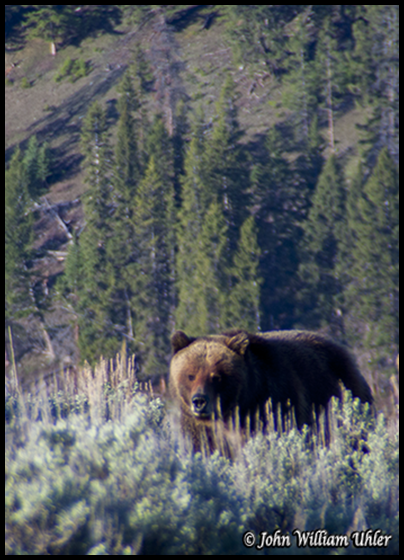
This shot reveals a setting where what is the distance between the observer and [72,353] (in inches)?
1389

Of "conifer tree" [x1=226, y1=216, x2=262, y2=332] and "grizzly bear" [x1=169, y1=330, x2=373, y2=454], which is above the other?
"grizzly bear" [x1=169, y1=330, x2=373, y2=454]

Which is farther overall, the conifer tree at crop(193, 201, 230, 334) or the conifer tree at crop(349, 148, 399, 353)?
the conifer tree at crop(349, 148, 399, 353)

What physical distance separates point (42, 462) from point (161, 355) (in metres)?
29.9

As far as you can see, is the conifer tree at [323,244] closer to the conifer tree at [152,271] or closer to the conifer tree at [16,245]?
the conifer tree at [152,271]

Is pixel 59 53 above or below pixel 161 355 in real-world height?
above

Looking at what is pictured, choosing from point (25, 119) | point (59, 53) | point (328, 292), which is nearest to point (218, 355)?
point (328, 292)

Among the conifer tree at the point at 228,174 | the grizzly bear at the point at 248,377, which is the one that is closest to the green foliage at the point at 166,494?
the grizzly bear at the point at 248,377

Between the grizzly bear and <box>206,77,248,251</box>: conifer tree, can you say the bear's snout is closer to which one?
the grizzly bear

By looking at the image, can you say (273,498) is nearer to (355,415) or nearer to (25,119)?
(355,415)

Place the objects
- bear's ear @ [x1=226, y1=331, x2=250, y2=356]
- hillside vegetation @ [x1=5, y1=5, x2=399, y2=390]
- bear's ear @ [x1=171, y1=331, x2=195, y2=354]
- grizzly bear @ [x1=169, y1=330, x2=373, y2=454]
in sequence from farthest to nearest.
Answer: hillside vegetation @ [x1=5, y1=5, x2=399, y2=390]
bear's ear @ [x1=171, y1=331, x2=195, y2=354]
bear's ear @ [x1=226, y1=331, x2=250, y2=356]
grizzly bear @ [x1=169, y1=330, x2=373, y2=454]

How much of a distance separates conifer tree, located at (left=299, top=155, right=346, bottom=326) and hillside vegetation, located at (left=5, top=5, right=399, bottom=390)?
100mm

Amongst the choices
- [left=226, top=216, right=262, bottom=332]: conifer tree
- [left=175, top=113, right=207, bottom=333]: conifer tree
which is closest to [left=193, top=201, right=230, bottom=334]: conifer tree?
[left=175, top=113, right=207, bottom=333]: conifer tree

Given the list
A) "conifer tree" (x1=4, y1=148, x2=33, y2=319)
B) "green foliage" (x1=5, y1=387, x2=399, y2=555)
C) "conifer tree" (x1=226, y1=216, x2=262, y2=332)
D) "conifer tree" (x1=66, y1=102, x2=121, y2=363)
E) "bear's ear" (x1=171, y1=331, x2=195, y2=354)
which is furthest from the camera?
"conifer tree" (x1=4, y1=148, x2=33, y2=319)

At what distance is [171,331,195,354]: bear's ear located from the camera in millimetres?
4934
